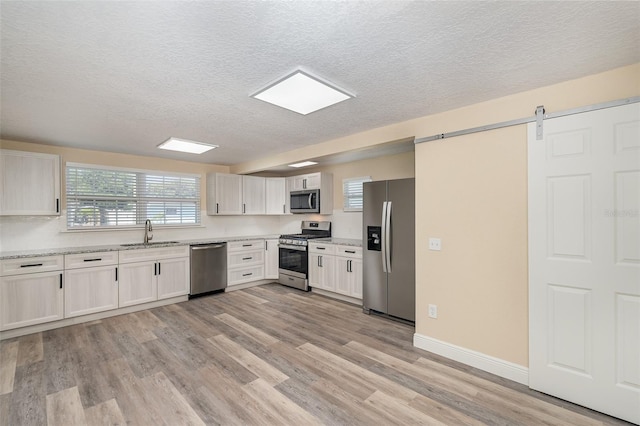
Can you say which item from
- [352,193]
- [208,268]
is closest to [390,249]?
[352,193]

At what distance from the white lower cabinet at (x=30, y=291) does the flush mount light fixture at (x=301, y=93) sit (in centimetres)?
338

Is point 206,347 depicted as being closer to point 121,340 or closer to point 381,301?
point 121,340

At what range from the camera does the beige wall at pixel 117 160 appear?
150 inches

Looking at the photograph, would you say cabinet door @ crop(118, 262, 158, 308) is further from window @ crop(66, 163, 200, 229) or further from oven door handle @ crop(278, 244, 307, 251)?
oven door handle @ crop(278, 244, 307, 251)

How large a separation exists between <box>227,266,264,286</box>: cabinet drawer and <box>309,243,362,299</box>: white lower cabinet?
3.65 feet

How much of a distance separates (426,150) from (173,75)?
7.71ft

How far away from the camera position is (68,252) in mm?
3537

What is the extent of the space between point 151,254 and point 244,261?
1.54 m

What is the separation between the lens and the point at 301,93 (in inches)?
90.1

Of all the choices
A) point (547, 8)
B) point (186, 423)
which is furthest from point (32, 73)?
point (547, 8)

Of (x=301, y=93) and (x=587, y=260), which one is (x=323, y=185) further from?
(x=587, y=260)

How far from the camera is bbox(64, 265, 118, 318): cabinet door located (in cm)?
355

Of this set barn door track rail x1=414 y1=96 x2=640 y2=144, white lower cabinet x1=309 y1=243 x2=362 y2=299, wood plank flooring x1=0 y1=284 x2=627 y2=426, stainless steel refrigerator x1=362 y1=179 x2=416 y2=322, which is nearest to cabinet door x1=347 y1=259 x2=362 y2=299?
white lower cabinet x1=309 y1=243 x2=362 y2=299

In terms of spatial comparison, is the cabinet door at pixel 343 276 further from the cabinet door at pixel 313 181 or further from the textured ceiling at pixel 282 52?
the textured ceiling at pixel 282 52
